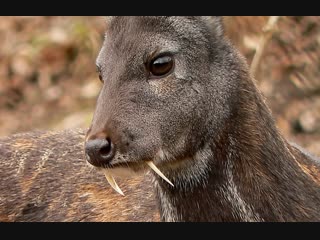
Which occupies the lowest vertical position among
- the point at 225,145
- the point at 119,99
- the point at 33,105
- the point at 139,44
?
the point at 33,105

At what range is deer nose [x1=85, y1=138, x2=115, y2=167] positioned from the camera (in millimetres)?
5150

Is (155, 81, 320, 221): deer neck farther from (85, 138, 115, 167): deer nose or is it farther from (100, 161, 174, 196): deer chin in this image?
(85, 138, 115, 167): deer nose

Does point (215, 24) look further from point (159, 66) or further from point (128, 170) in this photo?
point (128, 170)

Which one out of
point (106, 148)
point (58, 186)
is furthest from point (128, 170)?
point (58, 186)

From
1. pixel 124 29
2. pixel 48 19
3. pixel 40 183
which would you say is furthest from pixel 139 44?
pixel 48 19

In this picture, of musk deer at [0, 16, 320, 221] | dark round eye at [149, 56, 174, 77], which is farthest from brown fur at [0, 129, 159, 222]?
dark round eye at [149, 56, 174, 77]

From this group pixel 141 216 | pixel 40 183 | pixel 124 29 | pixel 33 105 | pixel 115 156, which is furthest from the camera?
pixel 33 105

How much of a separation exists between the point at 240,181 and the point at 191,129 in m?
0.52

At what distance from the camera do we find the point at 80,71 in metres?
14.0

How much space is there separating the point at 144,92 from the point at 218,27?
0.78 metres

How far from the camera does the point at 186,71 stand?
554 centimetres

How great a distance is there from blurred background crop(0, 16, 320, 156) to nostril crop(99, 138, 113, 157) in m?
5.67

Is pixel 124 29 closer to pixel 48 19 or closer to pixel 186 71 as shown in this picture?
pixel 186 71

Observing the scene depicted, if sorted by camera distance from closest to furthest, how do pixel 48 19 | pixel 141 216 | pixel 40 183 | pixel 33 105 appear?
pixel 141 216 → pixel 40 183 → pixel 33 105 → pixel 48 19
